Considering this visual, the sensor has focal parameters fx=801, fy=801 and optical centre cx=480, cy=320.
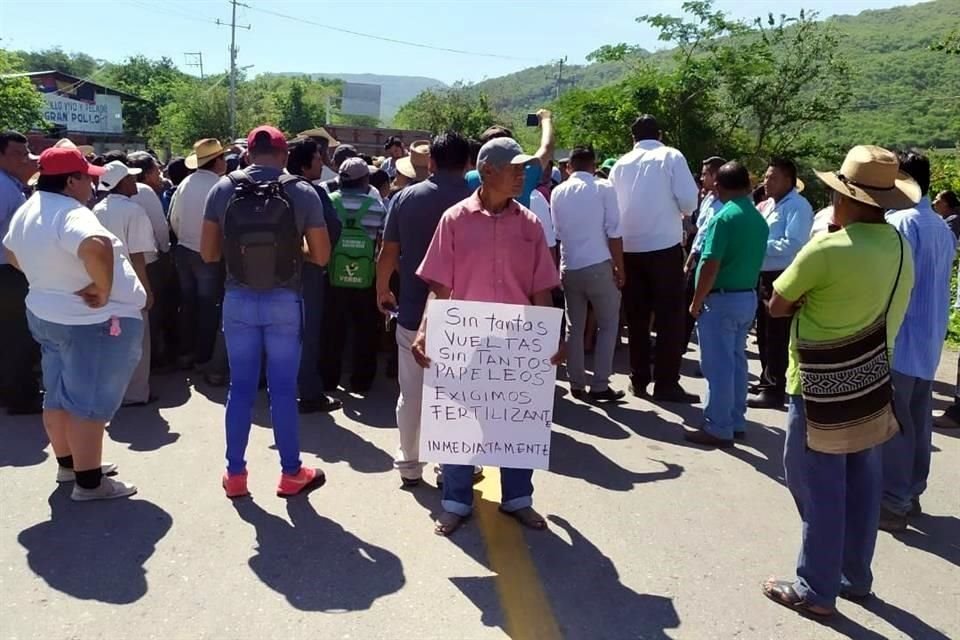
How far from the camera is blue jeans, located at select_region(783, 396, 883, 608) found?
3299 millimetres

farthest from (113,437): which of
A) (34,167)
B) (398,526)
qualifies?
(398,526)

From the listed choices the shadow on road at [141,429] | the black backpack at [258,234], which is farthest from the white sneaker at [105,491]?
the black backpack at [258,234]

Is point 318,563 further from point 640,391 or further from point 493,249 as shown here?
point 640,391

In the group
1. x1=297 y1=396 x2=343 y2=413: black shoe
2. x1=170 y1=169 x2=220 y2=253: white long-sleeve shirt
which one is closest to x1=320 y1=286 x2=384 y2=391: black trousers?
x1=297 y1=396 x2=343 y2=413: black shoe

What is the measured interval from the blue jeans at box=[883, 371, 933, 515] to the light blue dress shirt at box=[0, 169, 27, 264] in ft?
18.7

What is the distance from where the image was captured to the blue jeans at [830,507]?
3.30 metres

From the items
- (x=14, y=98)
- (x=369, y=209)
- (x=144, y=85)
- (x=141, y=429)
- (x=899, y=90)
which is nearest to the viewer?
(x=141, y=429)

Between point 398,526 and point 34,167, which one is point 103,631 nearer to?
point 398,526

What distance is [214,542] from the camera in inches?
155

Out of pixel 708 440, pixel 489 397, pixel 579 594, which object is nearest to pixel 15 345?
pixel 489 397

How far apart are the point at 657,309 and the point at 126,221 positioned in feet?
13.8

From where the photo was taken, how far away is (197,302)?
7266mm

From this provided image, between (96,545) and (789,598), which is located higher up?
(789,598)

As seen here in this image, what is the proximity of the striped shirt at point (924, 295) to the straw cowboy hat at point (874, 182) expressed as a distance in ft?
3.67
